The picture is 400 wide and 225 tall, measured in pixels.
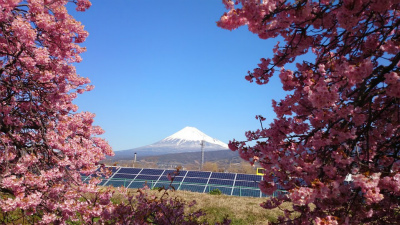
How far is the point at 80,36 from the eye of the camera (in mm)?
6410

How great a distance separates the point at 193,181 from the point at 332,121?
20.7 m

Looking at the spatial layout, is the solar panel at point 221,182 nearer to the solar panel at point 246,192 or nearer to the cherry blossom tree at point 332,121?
the solar panel at point 246,192

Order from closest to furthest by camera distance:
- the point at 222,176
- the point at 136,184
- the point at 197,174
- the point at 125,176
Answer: the point at 136,184, the point at 125,176, the point at 222,176, the point at 197,174

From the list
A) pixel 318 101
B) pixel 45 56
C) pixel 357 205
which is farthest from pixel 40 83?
pixel 357 205

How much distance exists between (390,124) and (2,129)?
247 inches

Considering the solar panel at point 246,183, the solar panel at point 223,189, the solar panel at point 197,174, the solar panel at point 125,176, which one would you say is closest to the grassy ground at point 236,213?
the solar panel at point 223,189

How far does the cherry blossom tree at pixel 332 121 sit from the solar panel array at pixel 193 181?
16.1m

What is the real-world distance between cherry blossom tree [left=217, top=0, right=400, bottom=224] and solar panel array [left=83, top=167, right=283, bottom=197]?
16.1 m

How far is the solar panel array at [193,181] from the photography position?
68.1 feet

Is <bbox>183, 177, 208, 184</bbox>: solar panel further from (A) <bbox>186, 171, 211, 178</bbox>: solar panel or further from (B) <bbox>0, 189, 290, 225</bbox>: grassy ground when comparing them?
(B) <bbox>0, 189, 290, 225</bbox>: grassy ground

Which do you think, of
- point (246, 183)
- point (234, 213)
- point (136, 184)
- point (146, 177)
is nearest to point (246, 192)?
point (246, 183)

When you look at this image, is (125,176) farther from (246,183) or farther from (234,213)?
(234,213)

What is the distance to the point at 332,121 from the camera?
341 centimetres

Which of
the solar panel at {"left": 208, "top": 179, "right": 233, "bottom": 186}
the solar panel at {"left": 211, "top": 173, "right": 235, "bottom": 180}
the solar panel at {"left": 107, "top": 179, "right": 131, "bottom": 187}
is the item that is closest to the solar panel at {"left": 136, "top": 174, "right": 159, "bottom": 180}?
the solar panel at {"left": 107, "top": 179, "right": 131, "bottom": 187}
